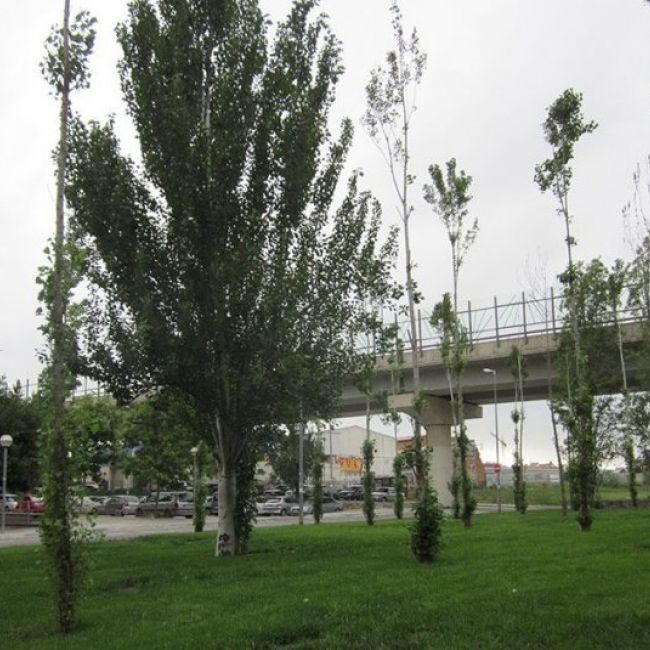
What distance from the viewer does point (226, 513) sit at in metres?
16.5

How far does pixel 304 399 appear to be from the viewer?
1617 cm

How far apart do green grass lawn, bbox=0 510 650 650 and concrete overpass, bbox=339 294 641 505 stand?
1985 centimetres

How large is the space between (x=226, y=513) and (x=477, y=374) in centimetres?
2745

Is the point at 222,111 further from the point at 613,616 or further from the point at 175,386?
the point at 613,616

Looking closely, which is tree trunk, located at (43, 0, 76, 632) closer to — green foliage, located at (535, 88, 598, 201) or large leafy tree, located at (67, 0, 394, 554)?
large leafy tree, located at (67, 0, 394, 554)

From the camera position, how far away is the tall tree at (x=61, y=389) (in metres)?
8.64

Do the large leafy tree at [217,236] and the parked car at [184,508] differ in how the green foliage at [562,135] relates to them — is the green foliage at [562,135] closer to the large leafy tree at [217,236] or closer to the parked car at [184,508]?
the large leafy tree at [217,236]

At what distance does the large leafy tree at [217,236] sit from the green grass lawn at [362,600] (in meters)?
3.56

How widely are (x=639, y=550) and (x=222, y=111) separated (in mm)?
11520

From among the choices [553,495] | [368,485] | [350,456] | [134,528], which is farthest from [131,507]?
[350,456]

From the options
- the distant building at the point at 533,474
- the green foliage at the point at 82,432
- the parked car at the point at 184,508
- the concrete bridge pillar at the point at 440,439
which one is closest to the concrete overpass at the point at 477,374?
the concrete bridge pillar at the point at 440,439

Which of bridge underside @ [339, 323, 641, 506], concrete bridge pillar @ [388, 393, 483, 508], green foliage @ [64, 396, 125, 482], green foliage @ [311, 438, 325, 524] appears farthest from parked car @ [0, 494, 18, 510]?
green foliage @ [64, 396, 125, 482]

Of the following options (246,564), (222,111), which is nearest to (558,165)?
(222,111)

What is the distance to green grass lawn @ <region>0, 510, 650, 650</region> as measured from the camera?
7.47 metres
